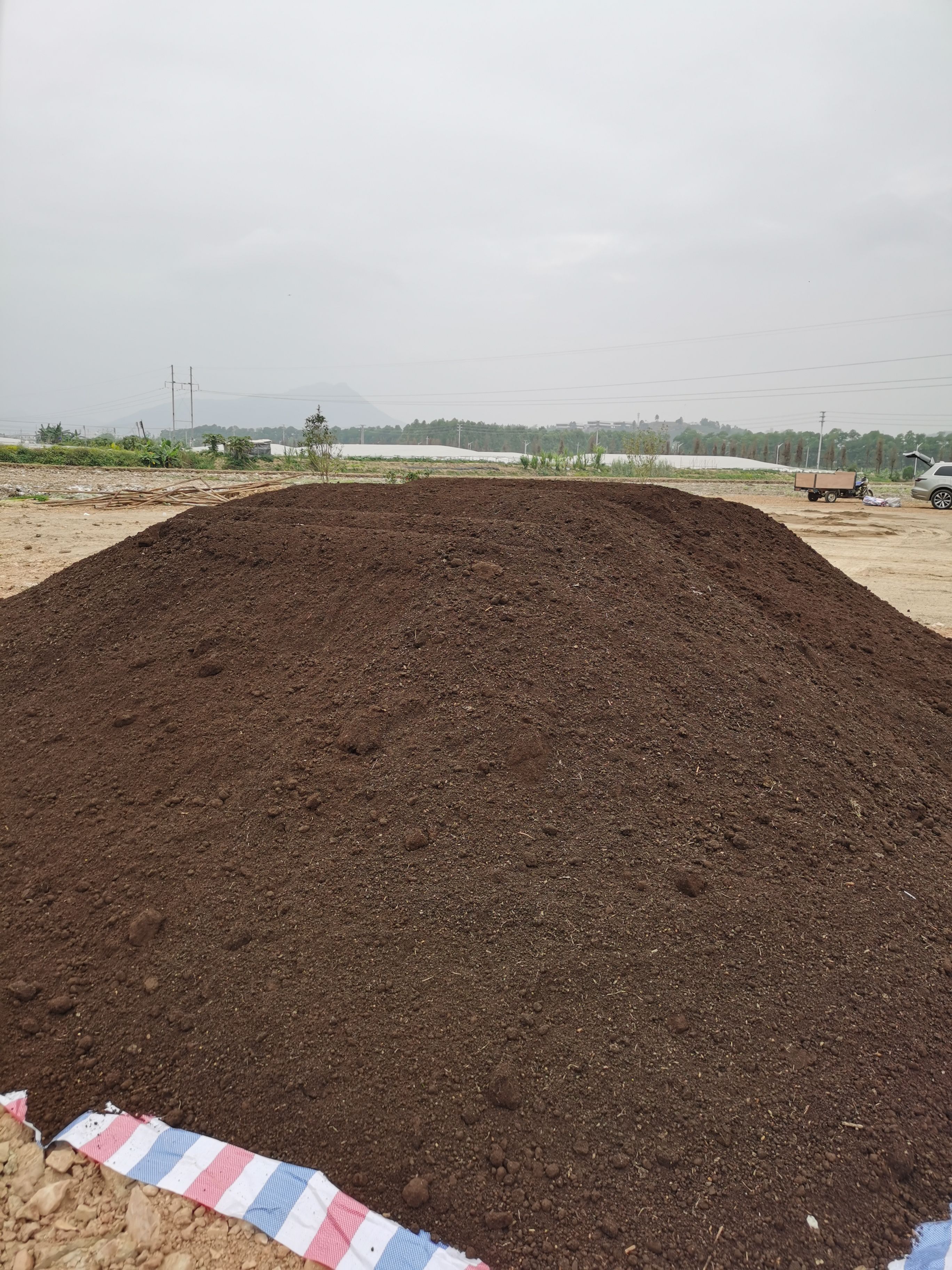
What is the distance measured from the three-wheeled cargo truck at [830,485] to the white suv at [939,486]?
1.74 m

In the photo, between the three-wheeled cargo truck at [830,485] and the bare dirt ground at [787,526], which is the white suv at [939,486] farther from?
the three-wheeled cargo truck at [830,485]

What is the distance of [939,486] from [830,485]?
9.43ft

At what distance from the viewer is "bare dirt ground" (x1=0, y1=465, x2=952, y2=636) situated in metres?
9.16

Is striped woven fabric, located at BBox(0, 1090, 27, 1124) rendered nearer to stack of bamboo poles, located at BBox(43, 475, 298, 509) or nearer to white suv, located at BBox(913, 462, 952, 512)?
stack of bamboo poles, located at BBox(43, 475, 298, 509)

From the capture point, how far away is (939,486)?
20594 mm

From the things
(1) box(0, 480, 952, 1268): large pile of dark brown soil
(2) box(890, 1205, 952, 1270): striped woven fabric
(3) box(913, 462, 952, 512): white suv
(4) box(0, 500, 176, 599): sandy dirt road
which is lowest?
(2) box(890, 1205, 952, 1270): striped woven fabric

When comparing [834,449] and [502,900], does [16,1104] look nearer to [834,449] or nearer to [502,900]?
[502,900]

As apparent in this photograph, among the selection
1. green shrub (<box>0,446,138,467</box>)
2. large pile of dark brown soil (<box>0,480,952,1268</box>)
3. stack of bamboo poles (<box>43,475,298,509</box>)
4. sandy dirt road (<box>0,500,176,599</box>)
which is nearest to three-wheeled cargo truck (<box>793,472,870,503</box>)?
stack of bamboo poles (<box>43,475,298,509</box>)

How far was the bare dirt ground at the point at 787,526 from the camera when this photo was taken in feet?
30.1

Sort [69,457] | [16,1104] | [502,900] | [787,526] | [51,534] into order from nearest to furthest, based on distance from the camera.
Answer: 1. [16,1104]
2. [502,900]
3. [51,534]
4. [787,526]
5. [69,457]

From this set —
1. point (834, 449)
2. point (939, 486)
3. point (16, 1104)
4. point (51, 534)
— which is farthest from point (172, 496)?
point (834, 449)

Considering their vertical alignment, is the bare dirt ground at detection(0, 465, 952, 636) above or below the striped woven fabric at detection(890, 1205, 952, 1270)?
above

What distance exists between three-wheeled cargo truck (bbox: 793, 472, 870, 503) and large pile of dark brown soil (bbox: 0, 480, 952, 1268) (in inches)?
822

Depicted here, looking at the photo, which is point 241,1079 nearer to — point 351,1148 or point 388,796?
point 351,1148
